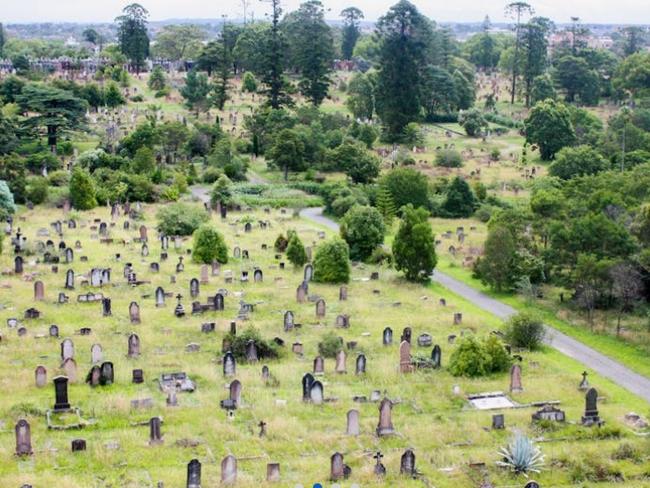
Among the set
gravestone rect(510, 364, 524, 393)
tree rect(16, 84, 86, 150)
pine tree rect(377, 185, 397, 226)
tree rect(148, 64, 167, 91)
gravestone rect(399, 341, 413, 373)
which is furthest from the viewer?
tree rect(148, 64, 167, 91)

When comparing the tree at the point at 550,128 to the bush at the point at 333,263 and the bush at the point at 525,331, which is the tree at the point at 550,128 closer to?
the bush at the point at 333,263

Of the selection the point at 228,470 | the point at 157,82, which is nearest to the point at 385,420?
the point at 228,470

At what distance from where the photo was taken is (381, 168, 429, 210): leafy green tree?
2180 inches

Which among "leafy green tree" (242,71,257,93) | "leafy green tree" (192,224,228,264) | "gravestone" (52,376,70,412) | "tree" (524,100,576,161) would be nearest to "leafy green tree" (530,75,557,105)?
"tree" (524,100,576,161)

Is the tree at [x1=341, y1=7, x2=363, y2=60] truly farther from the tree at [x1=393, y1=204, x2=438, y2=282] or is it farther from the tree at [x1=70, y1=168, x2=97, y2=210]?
the tree at [x1=393, y1=204, x2=438, y2=282]

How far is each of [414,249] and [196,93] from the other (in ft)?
165

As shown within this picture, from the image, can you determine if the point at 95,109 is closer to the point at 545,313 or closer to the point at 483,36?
the point at 545,313

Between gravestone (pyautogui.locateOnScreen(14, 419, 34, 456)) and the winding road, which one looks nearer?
gravestone (pyautogui.locateOnScreen(14, 419, 34, 456))

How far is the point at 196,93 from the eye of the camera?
85.8m

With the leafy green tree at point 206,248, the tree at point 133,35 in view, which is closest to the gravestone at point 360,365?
the leafy green tree at point 206,248

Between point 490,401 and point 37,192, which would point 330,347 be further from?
point 37,192

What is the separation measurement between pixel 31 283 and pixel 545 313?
19693 mm

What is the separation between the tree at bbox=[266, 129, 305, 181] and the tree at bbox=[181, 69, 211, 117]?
18.5 m

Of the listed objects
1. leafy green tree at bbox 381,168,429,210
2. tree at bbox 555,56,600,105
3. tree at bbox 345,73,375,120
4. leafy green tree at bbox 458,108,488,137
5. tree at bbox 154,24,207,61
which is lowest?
leafy green tree at bbox 381,168,429,210
